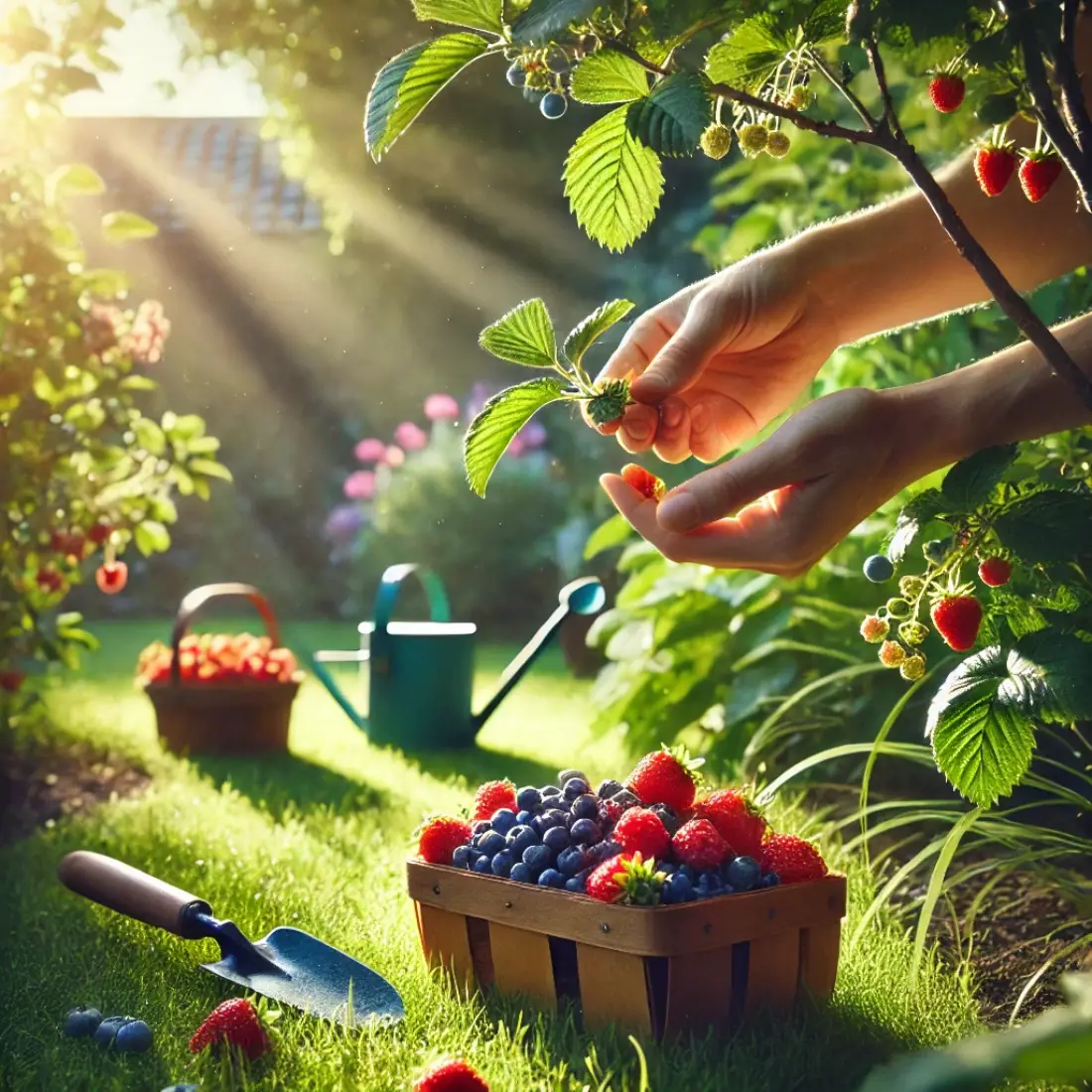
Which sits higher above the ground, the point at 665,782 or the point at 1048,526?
the point at 1048,526

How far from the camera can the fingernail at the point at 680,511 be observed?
113cm

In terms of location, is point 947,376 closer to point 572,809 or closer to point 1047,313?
point 572,809

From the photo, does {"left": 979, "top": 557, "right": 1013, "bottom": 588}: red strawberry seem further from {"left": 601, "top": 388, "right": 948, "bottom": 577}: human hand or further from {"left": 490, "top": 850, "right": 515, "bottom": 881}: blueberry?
{"left": 490, "top": 850, "right": 515, "bottom": 881}: blueberry

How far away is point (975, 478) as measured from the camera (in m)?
1.11

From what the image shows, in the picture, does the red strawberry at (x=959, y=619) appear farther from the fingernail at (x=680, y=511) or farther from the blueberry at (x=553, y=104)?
the blueberry at (x=553, y=104)

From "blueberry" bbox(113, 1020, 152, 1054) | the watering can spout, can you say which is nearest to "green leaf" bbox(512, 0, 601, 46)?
"blueberry" bbox(113, 1020, 152, 1054)

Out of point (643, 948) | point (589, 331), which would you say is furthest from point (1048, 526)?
point (643, 948)

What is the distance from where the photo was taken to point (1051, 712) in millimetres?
1078

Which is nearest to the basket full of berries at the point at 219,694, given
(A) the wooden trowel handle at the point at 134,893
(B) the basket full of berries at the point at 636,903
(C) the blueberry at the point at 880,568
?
(A) the wooden trowel handle at the point at 134,893

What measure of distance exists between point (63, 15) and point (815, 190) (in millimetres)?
1674

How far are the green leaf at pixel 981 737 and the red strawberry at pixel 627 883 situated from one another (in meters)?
0.30

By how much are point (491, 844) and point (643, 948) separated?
271mm

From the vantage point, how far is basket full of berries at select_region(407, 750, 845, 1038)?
49.6 inches

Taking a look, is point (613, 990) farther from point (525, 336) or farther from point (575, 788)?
point (525, 336)
